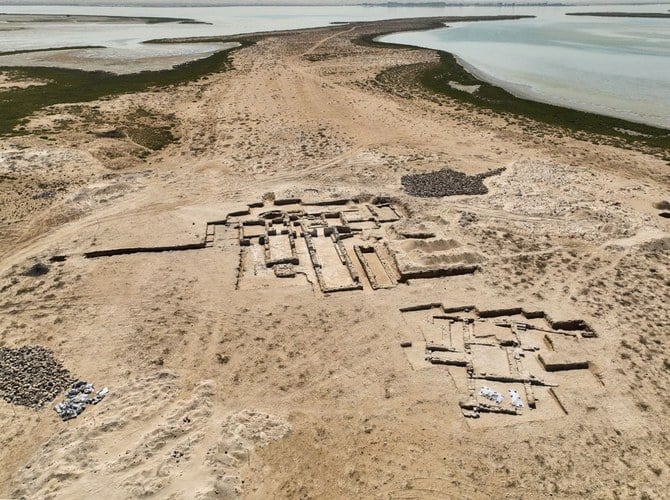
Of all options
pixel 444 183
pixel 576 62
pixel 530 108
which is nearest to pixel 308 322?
pixel 444 183

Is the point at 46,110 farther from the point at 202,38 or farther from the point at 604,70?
the point at 604,70

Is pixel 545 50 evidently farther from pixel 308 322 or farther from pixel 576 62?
pixel 308 322

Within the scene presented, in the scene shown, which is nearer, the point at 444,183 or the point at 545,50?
the point at 444,183

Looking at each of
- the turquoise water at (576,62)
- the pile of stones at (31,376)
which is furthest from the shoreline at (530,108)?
the pile of stones at (31,376)

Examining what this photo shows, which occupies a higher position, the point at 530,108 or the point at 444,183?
the point at 530,108

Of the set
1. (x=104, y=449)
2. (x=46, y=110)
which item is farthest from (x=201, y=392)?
(x=46, y=110)

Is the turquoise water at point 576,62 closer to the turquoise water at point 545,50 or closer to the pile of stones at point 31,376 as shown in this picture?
the turquoise water at point 545,50
